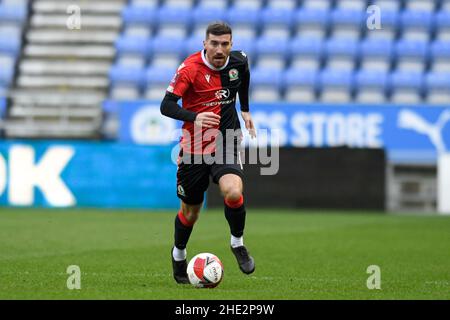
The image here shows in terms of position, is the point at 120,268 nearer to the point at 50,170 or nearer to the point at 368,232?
the point at 368,232

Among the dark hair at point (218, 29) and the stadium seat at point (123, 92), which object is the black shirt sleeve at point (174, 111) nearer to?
the dark hair at point (218, 29)

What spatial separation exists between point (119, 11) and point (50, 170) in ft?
21.0

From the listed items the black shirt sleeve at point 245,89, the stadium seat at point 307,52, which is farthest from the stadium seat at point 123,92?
the black shirt sleeve at point 245,89

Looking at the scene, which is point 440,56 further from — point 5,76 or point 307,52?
point 5,76

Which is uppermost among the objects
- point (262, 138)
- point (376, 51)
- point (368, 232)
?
point (376, 51)

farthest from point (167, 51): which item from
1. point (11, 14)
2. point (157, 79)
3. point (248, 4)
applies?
point (11, 14)

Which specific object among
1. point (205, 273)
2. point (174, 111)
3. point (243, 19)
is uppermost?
point (243, 19)

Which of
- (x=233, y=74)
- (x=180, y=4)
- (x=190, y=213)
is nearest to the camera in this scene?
(x=233, y=74)

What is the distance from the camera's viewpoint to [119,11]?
24.5m

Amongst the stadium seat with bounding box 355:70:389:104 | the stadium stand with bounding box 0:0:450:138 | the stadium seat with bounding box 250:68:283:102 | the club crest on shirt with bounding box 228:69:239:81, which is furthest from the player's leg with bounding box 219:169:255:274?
the stadium seat with bounding box 355:70:389:104

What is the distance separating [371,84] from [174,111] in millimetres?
14723

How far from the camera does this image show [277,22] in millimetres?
22922
